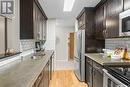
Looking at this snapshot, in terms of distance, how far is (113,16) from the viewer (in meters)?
3.50

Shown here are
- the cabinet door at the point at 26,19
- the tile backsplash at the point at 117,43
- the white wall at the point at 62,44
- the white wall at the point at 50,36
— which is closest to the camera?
the tile backsplash at the point at 117,43

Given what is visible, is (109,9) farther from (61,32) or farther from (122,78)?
(61,32)

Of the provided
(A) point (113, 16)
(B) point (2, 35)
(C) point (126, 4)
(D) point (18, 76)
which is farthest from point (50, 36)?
(D) point (18, 76)

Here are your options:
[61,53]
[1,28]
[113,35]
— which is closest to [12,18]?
[1,28]

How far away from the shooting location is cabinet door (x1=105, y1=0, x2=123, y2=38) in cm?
319

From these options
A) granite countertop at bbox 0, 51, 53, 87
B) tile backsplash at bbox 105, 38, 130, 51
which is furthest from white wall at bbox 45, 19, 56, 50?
granite countertop at bbox 0, 51, 53, 87

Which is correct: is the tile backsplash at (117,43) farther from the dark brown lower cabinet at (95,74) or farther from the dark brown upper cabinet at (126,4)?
the dark brown upper cabinet at (126,4)

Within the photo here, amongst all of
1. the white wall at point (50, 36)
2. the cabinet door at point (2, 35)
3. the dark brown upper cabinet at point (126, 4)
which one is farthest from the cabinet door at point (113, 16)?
the white wall at point (50, 36)

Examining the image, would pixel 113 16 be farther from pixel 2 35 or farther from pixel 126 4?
pixel 2 35

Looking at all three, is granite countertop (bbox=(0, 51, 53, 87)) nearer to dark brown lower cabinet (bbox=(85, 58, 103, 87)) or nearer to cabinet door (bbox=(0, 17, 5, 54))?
cabinet door (bbox=(0, 17, 5, 54))

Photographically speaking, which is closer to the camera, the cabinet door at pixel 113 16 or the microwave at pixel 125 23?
the microwave at pixel 125 23

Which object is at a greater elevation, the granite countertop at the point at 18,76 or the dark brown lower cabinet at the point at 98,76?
the granite countertop at the point at 18,76

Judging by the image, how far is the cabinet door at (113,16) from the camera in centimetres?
319

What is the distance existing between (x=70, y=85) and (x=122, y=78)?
3246 mm
